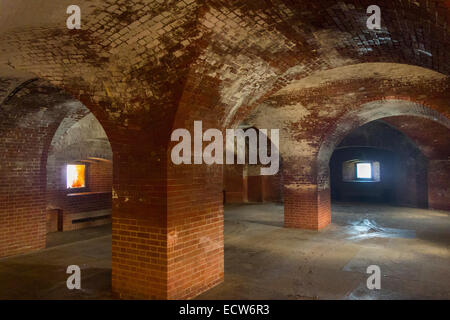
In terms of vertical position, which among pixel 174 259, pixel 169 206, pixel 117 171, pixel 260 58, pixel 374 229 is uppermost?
pixel 260 58

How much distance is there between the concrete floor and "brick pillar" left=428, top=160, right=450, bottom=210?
3917 millimetres

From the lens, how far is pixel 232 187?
17.5 metres

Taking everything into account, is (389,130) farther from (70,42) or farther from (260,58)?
(70,42)

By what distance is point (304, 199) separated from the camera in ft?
31.9

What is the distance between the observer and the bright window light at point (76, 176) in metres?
10.9

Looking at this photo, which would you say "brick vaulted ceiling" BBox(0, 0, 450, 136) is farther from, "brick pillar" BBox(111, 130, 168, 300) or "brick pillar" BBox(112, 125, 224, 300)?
"brick pillar" BBox(112, 125, 224, 300)

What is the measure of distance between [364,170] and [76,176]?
15859mm

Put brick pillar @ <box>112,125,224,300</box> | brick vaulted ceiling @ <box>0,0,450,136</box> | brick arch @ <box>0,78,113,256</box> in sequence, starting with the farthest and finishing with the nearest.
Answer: brick arch @ <box>0,78,113,256</box>
brick pillar @ <box>112,125,224,300</box>
brick vaulted ceiling @ <box>0,0,450,136</box>

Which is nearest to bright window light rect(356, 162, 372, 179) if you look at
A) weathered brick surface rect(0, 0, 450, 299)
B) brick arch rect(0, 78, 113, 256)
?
weathered brick surface rect(0, 0, 450, 299)

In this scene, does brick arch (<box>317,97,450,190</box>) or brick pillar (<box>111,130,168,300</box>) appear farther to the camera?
brick arch (<box>317,97,450,190</box>)

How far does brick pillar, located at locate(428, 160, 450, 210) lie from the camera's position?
1377cm

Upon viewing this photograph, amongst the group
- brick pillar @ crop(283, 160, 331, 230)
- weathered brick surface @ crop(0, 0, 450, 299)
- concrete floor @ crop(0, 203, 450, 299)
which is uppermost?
weathered brick surface @ crop(0, 0, 450, 299)

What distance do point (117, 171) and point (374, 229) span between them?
7.91 metres
